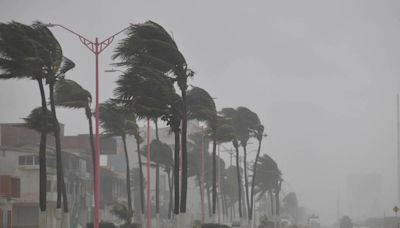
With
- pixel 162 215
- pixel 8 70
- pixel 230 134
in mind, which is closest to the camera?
pixel 8 70

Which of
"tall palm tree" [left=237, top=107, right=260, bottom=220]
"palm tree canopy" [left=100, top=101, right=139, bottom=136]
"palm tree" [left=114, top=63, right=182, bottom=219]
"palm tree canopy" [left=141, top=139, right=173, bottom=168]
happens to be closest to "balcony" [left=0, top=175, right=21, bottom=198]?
"palm tree canopy" [left=100, top=101, right=139, bottom=136]

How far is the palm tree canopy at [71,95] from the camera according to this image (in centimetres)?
5631

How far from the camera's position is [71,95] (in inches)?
2238

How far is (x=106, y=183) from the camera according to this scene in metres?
117

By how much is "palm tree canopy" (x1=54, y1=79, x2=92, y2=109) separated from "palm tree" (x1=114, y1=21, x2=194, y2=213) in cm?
1227

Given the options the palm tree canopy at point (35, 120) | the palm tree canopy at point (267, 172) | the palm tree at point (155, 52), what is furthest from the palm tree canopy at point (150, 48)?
the palm tree canopy at point (267, 172)

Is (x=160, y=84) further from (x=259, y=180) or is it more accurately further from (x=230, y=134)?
(x=259, y=180)

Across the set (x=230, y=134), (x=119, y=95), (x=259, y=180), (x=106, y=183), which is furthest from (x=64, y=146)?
(x=119, y=95)

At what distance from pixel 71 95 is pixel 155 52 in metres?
14.4

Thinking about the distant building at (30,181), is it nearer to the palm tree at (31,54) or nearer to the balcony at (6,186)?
the balcony at (6,186)

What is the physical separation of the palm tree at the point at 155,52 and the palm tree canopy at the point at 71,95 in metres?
12.3

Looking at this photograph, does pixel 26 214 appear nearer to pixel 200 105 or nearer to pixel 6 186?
pixel 6 186

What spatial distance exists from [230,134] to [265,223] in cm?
3282

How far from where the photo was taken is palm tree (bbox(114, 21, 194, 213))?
143 feet
